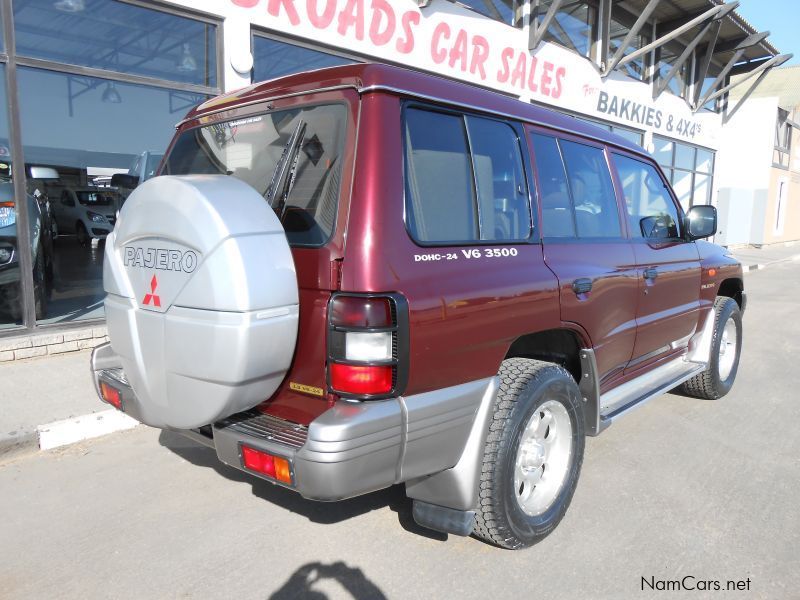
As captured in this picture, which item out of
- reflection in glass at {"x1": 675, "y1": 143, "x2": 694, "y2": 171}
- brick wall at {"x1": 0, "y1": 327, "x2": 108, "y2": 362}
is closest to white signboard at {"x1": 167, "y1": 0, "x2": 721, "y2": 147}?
reflection in glass at {"x1": 675, "y1": 143, "x2": 694, "y2": 171}

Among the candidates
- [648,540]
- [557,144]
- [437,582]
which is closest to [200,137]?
[557,144]

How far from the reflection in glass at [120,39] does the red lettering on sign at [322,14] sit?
4.04 feet

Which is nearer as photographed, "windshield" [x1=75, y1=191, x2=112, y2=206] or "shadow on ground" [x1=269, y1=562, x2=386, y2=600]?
"shadow on ground" [x1=269, y1=562, x2=386, y2=600]

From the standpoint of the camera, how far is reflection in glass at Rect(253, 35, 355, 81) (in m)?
7.11

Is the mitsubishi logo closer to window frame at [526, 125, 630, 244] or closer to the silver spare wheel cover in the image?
the silver spare wheel cover

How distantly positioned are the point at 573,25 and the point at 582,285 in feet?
38.2

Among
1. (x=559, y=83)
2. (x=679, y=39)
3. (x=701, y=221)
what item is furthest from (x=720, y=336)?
(x=679, y=39)

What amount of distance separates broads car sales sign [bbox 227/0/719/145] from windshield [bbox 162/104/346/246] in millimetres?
4640

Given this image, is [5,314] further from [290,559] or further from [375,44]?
[375,44]

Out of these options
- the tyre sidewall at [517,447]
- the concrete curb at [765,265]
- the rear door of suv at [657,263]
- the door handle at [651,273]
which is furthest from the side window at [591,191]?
the concrete curb at [765,265]

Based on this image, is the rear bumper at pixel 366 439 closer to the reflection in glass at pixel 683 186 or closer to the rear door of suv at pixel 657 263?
the rear door of suv at pixel 657 263

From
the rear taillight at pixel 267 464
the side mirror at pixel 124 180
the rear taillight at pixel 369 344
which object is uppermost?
the side mirror at pixel 124 180

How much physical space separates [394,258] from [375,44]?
681cm

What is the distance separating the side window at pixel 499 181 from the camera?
2602mm
